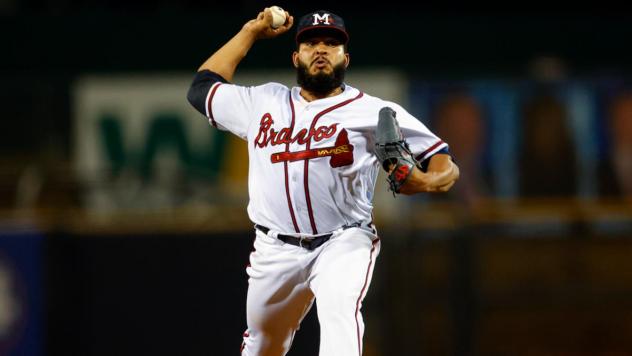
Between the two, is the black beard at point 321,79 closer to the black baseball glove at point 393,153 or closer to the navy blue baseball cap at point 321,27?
the navy blue baseball cap at point 321,27

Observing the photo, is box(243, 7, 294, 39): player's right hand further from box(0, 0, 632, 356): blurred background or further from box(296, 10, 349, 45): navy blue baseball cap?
box(0, 0, 632, 356): blurred background

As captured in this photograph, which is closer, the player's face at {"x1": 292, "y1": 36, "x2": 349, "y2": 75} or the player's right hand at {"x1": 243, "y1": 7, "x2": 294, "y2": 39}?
the player's face at {"x1": 292, "y1": 36, "x2": 349, "y2": 75}

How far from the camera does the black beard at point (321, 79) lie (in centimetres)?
421

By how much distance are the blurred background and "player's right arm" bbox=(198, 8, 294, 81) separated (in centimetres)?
256

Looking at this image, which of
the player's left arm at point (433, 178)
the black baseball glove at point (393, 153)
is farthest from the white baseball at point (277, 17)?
the player's left arm at point (433, 178)

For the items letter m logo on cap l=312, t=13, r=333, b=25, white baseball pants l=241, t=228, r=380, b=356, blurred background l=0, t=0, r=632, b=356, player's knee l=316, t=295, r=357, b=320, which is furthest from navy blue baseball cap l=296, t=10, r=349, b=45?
blurred background l=0, t=0, r=632, b=356

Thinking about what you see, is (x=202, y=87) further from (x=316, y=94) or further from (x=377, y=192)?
(x=377, y=192)

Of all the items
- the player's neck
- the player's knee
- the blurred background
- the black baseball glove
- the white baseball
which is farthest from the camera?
the blurred background

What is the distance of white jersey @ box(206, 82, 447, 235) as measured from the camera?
13.6 feet

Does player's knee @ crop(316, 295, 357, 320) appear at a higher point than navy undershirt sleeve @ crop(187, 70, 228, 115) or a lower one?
lower

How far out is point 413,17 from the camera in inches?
424

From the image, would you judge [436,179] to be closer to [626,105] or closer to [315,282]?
[315,282]

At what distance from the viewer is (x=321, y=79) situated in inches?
166

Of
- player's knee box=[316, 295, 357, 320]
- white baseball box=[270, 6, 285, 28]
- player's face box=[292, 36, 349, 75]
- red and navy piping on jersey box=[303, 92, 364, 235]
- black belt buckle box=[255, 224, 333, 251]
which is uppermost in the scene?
white baseball box=[270, 6, 285, 28]
